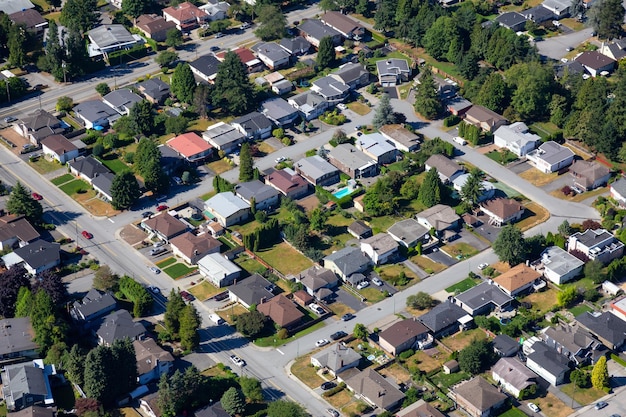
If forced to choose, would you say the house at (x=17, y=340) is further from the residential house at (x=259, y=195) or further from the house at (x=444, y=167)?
the house at (x=444, y=167)

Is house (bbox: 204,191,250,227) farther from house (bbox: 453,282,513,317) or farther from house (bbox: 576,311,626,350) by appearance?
house (bbox: 576,311,626,350)

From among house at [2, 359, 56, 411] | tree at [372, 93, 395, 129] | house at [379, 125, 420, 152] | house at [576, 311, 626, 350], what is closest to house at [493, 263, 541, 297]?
house at [576, 311, 626, 350]

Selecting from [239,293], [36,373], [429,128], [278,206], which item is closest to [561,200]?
[429,128]

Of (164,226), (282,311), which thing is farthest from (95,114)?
(282,311)

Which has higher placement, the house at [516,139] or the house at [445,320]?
the house at [516,139]

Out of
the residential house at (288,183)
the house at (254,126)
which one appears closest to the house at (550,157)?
the residential house at (288,183)

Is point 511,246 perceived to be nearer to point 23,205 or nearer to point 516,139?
point 516,139
